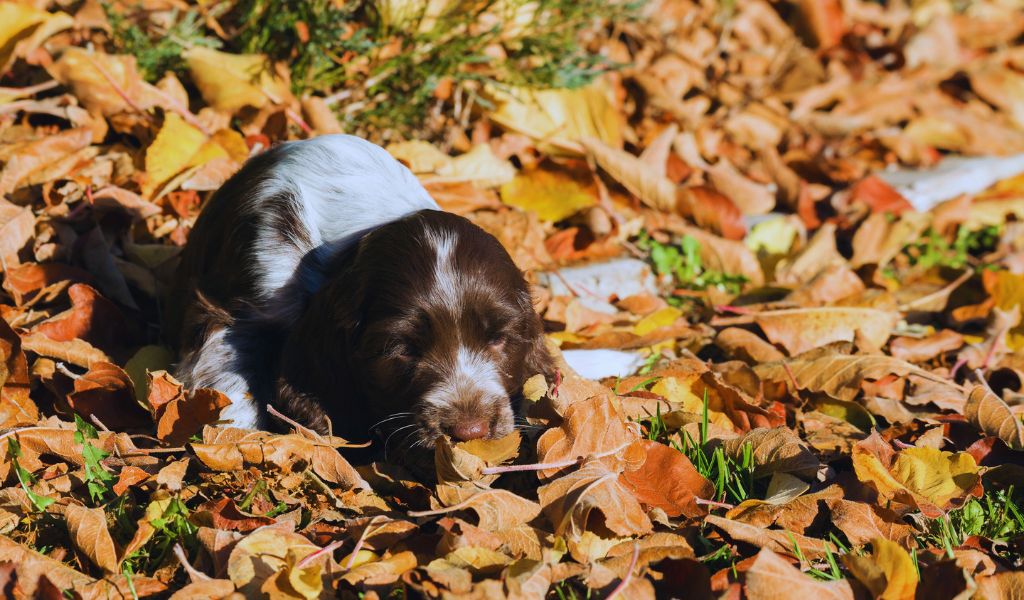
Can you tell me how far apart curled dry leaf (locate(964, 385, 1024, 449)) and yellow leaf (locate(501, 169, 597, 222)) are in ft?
9.19

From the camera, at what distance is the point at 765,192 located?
761cm

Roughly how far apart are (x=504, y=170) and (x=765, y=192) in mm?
2123

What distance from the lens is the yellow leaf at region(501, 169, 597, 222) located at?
6.57 meters

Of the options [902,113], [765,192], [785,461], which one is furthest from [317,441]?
[902,113]

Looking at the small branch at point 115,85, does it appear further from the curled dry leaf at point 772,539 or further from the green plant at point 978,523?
the green plant at point 978,523

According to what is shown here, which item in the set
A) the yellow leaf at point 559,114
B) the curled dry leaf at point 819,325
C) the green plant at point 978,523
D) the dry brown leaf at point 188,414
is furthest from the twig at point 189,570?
the yellow leaf at point 559,114

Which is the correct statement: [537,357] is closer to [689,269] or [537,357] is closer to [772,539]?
[772,539]

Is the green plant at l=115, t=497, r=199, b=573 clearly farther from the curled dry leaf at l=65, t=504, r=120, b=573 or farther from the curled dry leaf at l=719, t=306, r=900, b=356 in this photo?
the curled dry leaf at l=719, t=306, r=900, b=356

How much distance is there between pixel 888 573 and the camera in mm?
3129

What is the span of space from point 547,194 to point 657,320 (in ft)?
4.45

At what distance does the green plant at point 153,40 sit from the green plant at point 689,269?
3.00m

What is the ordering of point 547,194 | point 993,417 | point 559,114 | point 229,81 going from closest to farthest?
point 993,417, point 229,81, point 547,194, point 559,114

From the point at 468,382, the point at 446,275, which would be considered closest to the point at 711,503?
the point at 468,382

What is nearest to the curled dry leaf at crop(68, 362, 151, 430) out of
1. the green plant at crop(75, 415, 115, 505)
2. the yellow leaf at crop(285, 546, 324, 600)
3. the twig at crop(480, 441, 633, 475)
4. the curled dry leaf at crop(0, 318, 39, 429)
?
the curled dry leaf at crop(0, 318, 39, 429)
